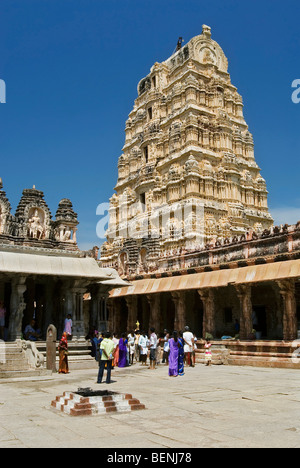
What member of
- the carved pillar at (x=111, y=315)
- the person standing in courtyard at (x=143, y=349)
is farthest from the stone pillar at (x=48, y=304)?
the carved pillar at (x=111, y=315)

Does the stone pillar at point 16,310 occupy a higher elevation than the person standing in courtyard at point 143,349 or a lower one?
higher

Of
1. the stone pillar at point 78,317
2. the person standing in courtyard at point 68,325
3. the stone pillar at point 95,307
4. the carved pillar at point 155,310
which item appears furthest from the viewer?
the carved pillar at point 155,310

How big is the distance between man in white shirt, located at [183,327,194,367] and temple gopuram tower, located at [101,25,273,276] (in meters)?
21.1

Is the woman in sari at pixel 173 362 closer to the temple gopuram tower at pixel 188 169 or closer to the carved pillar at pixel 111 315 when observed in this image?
the carved pillar at pixel 111 315

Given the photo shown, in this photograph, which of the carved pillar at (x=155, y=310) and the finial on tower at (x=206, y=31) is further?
the finial on tower at (x=206, y=31)

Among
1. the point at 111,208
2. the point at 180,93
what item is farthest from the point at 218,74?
the point at 111,208

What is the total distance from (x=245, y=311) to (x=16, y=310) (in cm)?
1038

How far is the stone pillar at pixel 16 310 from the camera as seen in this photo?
1803 centimetres

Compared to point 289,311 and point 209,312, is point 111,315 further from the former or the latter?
point 289,311

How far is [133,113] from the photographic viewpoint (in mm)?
62344

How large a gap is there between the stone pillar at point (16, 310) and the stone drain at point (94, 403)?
32.4 ft

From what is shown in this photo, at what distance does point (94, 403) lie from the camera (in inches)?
320

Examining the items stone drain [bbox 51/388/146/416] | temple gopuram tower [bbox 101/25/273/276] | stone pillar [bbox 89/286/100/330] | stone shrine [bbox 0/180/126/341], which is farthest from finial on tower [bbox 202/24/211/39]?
stone drain [bbox 51/388/146/416]

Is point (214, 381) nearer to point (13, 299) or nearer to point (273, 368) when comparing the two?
point (273, 368)
